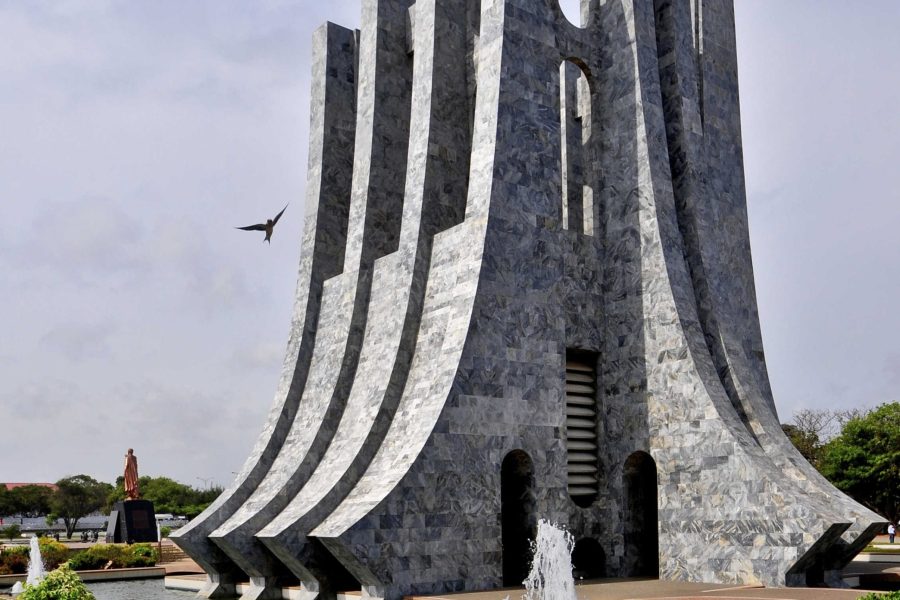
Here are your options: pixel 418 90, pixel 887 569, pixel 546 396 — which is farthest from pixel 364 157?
pixel 887 569

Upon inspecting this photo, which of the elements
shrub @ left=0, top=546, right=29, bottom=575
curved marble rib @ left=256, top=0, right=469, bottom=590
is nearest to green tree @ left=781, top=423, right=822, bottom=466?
curved marble rib @ left=256, top=0, right=469, bottom=590

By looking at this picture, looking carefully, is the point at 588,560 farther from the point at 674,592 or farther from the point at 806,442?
the point at 806,442

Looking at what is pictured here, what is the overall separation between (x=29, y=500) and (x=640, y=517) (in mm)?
46633

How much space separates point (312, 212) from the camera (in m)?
18.7

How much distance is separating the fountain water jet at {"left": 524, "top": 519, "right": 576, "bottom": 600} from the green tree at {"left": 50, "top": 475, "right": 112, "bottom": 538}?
43620 mm

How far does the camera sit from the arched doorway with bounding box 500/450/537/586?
1426 centimetres

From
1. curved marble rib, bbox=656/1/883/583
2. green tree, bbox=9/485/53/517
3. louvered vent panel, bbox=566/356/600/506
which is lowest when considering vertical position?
green tree, bbox=9/485/53/517

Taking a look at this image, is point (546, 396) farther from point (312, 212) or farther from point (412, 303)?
point (312, 212)

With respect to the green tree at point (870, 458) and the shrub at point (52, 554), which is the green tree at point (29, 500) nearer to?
the shrub at point (52, 554)

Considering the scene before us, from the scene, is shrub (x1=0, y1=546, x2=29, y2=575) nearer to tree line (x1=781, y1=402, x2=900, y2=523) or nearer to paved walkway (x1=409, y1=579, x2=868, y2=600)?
paved walkway (x1=409, y1=579, x2=868, y2=600)

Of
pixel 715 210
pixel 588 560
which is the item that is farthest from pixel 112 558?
pixel 715 210

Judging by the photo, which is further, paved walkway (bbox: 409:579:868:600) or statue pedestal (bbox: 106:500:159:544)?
statue pedestal (bbox: 106:500:159:544)

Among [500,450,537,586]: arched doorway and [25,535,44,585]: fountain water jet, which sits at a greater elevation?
[500,450,537,586]: arched doorway

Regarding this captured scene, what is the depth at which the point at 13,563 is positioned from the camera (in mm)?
19984
